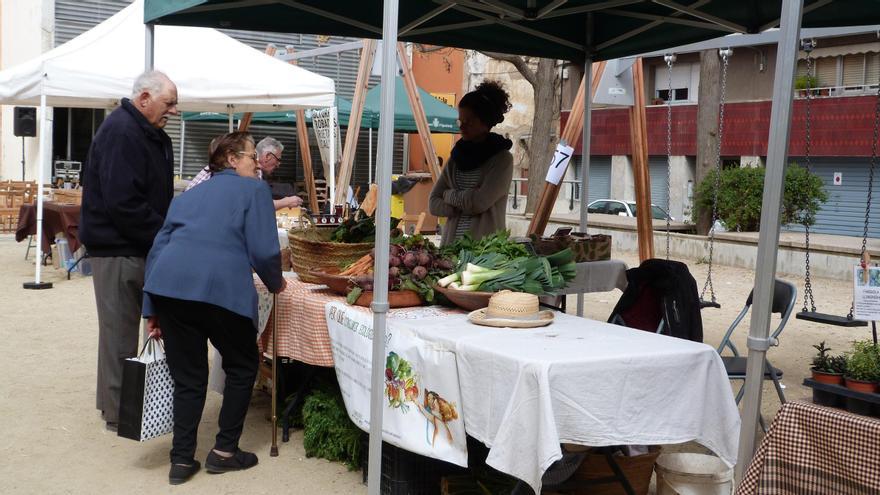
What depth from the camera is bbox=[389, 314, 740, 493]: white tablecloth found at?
307 cm

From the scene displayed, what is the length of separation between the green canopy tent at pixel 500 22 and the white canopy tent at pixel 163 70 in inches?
131

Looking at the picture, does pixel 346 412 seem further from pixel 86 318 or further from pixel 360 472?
pixel 86 318

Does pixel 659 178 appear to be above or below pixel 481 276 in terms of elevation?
above

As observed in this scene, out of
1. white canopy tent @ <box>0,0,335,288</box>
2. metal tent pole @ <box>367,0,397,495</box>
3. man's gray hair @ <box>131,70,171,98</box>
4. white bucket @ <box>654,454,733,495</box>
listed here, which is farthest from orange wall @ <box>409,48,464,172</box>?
white bucket @ <box>654,454,733,495</box>

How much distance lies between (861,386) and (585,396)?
1.43 metres

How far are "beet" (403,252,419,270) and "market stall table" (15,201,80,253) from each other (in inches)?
287

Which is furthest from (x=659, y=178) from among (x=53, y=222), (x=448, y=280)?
(x=448, y=280)

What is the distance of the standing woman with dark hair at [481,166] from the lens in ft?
17.6

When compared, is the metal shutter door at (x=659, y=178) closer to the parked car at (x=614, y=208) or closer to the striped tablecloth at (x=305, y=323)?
the parked car at (x=614, y=208)

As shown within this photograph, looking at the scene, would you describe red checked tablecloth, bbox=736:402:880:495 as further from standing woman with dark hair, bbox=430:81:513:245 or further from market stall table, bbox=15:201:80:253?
market stall table, bbox=15:201:80:253

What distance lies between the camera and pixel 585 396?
10.2 ft

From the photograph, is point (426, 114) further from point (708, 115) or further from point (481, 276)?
point (481, 276)

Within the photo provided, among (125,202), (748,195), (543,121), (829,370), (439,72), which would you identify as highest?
(439,72)

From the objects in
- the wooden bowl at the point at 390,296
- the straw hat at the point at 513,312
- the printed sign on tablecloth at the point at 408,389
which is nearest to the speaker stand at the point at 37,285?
the wooden bowl at the point at 390,296
